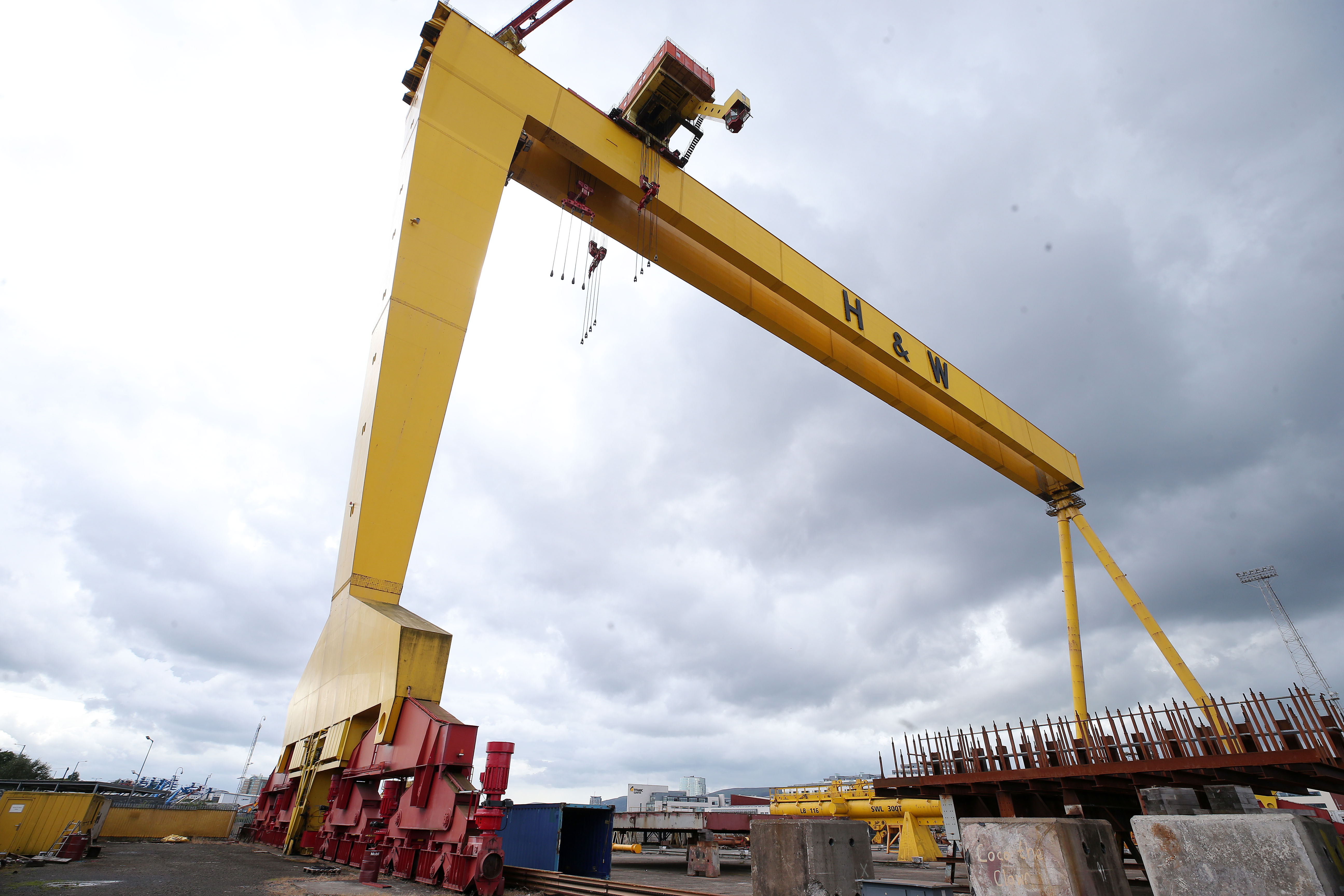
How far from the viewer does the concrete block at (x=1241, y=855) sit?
279 centimetres

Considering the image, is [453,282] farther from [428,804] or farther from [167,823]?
[167,823]

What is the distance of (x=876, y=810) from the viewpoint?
1878cm

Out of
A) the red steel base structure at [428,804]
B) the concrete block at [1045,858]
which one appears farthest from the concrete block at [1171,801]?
the red steel base structure at [428,804]

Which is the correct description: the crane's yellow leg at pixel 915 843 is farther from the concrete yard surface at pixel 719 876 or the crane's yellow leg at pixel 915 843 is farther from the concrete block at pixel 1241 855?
the concrete block at pixel 1241 855

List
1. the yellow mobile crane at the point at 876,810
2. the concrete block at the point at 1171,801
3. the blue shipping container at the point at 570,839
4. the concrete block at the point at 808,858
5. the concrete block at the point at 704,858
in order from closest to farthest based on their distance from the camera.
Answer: the concrete block at the point at 808,858, the concrete block at the point at 1171,801, the blue shipping container at the point at 570,839, the concrete block at the point at 704,858, the yellow mobile crane at the point at 876,810

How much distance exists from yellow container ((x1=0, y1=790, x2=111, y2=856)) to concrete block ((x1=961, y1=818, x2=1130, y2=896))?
15.2 metres

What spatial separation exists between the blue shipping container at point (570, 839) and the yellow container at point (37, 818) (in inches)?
326

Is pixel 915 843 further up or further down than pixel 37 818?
further down

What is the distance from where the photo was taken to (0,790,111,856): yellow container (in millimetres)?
11305

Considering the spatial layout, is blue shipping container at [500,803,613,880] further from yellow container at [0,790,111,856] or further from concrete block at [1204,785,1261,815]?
yellow container at [0,790,111,856]

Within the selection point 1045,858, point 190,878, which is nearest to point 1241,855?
point 1045,858

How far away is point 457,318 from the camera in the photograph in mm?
9562

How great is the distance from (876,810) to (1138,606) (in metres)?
9.62

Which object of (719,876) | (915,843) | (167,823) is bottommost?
(719,876)
